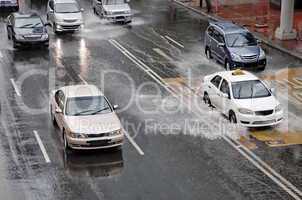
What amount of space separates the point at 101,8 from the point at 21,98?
1839 cm

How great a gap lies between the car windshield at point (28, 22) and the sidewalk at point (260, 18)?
12.1 meters

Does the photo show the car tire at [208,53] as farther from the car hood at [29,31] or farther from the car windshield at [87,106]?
the car windshield at [87,106]

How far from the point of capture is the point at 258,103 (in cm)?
2314

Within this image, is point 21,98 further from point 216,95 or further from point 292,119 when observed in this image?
point 292,119

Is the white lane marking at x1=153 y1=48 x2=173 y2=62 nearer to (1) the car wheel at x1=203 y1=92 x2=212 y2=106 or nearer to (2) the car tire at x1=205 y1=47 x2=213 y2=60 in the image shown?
(2) the car tire at x1=205 y1=47 x2=213 y2=60

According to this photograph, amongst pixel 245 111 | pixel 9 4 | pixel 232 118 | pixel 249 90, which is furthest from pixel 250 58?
pixel 9 4

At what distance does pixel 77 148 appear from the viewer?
2014 cm

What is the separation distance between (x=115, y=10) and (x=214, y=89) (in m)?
18.4

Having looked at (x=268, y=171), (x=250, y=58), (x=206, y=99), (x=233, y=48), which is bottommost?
(x=268, y=171)

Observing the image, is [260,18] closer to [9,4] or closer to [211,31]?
[211,31]

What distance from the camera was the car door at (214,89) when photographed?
2475cm

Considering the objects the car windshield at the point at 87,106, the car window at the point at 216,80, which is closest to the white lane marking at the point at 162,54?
the car window at the point at 216,80

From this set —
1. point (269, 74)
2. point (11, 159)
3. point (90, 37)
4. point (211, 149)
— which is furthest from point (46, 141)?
point (90, 37)

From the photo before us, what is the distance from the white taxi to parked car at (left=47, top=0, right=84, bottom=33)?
1498cm
